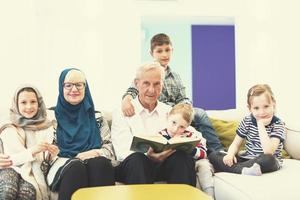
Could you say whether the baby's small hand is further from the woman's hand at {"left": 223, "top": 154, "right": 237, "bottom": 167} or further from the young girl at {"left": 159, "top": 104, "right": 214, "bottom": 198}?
the young girl at {"left": 159, "top": 104, "right": 214, "bottom": 198}

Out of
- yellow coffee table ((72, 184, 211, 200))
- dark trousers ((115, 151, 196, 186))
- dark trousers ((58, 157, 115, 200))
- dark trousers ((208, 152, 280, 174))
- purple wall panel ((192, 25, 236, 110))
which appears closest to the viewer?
yellow coffee table ((72, 184, 211, 200))

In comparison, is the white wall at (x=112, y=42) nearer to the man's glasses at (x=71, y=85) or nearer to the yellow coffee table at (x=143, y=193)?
the man's glasses at (x=71, y=85)

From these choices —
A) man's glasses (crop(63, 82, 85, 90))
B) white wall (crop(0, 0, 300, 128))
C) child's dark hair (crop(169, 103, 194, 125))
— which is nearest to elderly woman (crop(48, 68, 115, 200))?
Result: man's glasses (crop(63, 82, 85, 90))

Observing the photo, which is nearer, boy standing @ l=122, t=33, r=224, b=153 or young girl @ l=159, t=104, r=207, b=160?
young girl @ l=159, t=104, r=207, b=160

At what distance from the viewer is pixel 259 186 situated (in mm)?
1881

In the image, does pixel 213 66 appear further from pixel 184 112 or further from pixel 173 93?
pixel 184 112

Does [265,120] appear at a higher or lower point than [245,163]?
higher

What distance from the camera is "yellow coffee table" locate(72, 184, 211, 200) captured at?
63.6 inches

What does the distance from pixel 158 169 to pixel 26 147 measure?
2.36 feet

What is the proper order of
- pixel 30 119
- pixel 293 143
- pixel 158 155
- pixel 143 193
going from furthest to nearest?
pixel 293 143 < pixel 30 119 < pixel 158 155 < pixel 143 193

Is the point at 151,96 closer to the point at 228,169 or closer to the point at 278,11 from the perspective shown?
the point at 228,169

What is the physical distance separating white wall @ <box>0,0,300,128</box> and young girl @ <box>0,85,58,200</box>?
1414 millimetres

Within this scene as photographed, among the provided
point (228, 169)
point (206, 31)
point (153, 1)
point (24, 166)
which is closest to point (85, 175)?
point (24, 166)

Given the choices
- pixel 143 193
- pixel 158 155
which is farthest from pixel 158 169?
pixel 143 193
